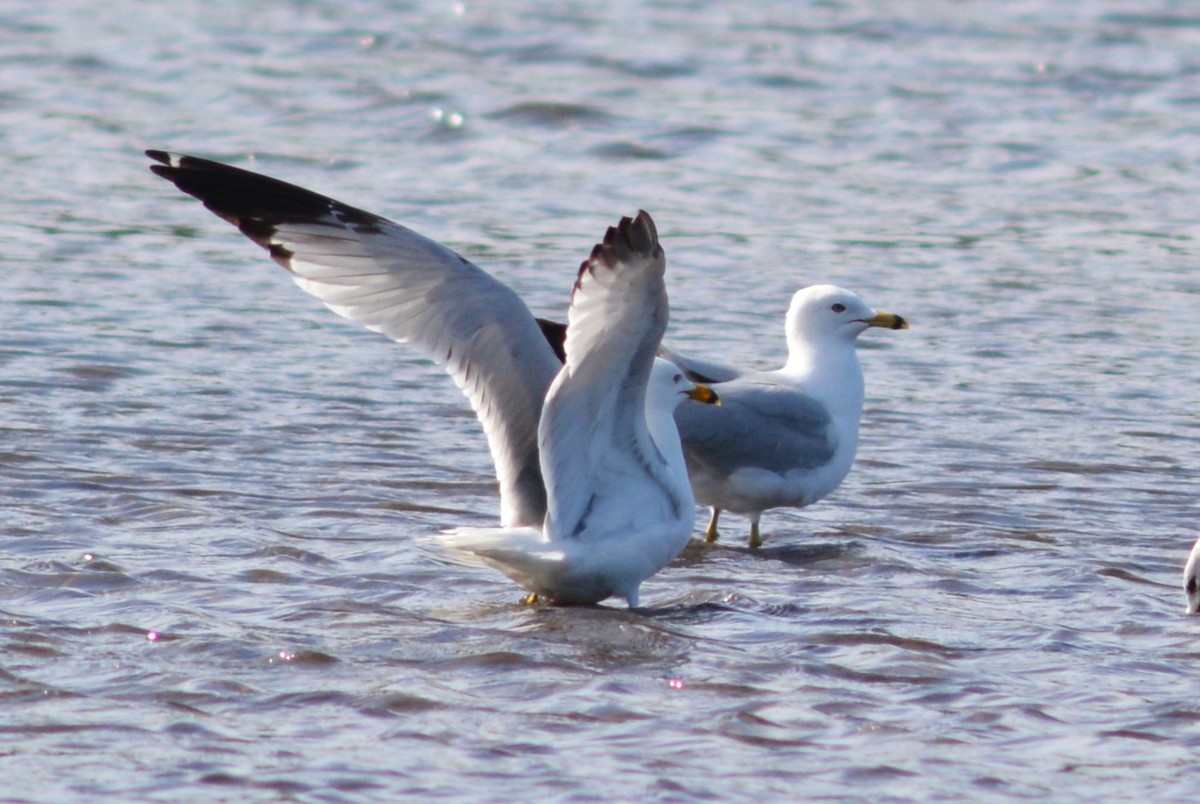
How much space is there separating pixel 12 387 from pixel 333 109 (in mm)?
7672

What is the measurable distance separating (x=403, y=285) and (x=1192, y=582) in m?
2.44

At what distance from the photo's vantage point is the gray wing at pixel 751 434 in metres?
6.98

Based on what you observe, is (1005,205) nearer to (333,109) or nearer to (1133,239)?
→ (1133,239)

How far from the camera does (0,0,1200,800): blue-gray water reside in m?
4.68

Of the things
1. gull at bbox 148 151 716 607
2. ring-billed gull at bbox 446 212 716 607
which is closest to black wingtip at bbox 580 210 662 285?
ring-billed gull at bbox 446 212 716 607

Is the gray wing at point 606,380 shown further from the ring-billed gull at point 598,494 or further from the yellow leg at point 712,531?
the yellow leg at point 712,531

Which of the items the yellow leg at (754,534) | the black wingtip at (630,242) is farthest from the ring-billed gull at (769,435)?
the black wingtip at (630,242)

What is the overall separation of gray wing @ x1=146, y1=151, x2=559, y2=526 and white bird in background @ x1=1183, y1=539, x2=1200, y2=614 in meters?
1.93

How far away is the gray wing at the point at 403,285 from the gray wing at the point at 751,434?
3.73ft

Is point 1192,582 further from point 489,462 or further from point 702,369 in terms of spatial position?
point 489,462

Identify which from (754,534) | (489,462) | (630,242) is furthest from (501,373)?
(489,462)

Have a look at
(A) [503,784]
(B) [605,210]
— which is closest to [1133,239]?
(B) [605,210]

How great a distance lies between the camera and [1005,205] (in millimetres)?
13016

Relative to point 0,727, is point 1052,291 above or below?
above
